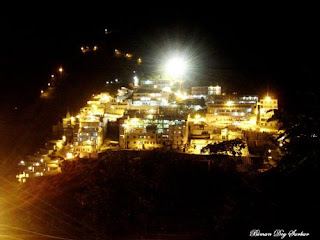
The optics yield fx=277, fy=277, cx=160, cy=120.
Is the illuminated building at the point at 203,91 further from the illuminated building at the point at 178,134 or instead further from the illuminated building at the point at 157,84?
the illuminated building at the point at 178,134

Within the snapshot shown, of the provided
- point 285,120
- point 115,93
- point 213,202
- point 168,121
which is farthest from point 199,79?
point 285,120

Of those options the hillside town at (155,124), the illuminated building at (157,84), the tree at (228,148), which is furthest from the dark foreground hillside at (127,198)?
the illuminated building at (157,84)

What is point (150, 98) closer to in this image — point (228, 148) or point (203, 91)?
point (203, 91)

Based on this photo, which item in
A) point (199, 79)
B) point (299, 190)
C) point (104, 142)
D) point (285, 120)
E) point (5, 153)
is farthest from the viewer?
point (199, 79)

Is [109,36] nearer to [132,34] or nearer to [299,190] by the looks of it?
[132,34]

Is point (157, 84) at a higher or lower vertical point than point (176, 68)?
lower

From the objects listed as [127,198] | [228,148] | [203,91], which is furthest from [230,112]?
[127,198]

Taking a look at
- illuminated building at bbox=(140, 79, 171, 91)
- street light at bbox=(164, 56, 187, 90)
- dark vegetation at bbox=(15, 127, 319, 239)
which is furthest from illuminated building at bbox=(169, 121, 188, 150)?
street light at bbox=(164, 56, 187, 90)
